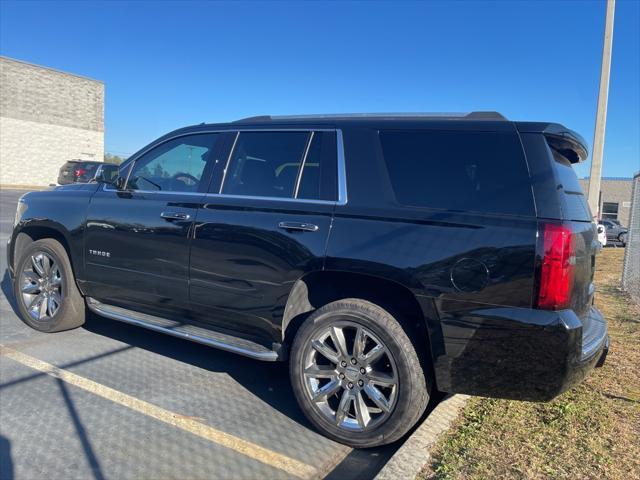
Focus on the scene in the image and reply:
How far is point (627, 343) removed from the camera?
5020 millimetres

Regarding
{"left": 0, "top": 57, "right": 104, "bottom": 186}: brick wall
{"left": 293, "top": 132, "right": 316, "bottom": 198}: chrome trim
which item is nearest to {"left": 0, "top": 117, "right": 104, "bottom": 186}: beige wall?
{"left": 0, "top": 57, "right": 104, "bottom": 186}: brick wall

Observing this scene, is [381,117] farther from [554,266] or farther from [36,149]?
[36,149]

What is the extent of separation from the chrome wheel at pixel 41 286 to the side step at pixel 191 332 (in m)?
0.48

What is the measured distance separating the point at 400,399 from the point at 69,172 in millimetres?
23251

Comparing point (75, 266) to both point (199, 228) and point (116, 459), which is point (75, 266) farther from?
point (116, 459)

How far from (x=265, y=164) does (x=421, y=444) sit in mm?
Result: 2200

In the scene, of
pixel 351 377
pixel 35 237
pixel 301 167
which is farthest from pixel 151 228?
pixel 351 377

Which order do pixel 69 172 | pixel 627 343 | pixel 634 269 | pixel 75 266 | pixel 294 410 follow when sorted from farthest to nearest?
pixel 69 172 → pixel 634 269 → pixel 627 343 → pixel 75 266 → pixel 294 410

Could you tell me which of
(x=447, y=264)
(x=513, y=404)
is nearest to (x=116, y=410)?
(x=447, y=264)

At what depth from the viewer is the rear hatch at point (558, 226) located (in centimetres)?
263

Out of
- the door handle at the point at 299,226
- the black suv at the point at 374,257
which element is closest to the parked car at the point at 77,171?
the black suv at the point at 374,257

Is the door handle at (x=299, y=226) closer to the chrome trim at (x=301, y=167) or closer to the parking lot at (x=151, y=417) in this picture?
the chrome trim at (x=301, y=167)

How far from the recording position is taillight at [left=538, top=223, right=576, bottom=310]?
2623 mm

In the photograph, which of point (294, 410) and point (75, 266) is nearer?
point (294, 410)
